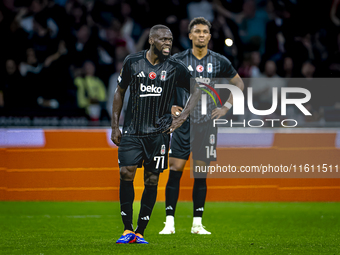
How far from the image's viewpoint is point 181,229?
19.0 feet

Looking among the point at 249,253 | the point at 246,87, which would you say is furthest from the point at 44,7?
the point at 249,253

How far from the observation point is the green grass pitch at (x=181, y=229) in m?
4.48

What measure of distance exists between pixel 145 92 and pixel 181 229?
1821 millimetres

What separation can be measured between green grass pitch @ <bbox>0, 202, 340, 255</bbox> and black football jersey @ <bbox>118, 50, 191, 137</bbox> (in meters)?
1.08

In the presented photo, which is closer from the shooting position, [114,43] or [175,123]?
[175,123]

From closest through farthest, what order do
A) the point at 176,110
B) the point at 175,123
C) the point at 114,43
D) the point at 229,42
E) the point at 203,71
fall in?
the point at 175,123 → the point at 176,110 → the point at 203,71 → the point at 229,42 → the point at 114,43

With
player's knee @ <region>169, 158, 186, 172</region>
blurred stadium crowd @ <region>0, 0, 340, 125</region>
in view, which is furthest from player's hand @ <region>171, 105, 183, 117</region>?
blurred stadium crowd @ <region>0, 0, 340, 125</region>

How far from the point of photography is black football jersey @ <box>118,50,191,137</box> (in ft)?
15.7

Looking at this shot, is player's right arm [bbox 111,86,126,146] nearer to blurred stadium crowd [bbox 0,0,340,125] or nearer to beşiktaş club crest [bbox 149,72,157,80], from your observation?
beşiktaş club crest [bbox 149,72,157,80]

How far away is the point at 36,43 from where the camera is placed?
9.45 m

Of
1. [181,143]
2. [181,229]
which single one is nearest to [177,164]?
[181,143]

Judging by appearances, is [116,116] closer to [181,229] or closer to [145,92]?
[145,92]

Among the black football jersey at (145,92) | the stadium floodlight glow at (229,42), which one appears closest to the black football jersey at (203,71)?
the black football jersey at (145,92)

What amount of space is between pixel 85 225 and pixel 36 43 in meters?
4.65
